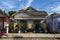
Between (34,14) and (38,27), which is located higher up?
(34,14)

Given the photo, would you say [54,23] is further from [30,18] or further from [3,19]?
[3,19]

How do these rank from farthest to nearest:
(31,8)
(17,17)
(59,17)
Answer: (31,8)
(17,17)
(59,17)

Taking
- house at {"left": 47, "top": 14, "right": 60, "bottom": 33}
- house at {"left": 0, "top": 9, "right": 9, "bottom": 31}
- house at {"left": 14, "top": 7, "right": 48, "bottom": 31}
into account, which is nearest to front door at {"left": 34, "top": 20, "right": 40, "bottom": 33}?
house at {"left": 14, "top": 7, "right": 48, "bottom": 31}

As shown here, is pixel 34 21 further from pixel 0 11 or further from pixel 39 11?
pixel 0 11

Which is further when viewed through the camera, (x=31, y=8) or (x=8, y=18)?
(x=31, y=8)

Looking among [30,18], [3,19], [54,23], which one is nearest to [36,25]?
[30,18]

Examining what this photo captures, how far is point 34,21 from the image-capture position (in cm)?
3469

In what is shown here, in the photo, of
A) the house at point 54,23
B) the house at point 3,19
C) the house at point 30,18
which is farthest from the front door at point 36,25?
the house at point 3,19

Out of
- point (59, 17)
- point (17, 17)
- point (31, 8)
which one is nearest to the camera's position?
point (59, 17)

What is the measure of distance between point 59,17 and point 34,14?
495 cm

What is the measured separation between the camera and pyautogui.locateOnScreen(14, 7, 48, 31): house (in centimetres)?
3388

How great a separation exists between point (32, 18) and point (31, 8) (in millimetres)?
3934

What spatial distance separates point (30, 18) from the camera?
1347 inches

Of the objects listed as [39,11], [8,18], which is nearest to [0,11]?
[8,18]
